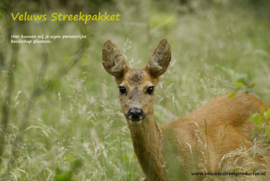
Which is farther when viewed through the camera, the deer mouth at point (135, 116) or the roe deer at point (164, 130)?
the roe deer at point (164, 130)

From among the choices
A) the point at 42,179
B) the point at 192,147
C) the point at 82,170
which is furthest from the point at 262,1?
the point at 42,179

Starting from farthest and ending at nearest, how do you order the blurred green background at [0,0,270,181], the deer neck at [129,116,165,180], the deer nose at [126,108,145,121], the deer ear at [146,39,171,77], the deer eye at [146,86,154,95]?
the blurred green background at [0,0,270,181]
the deer ear at [146,39,171,77]
the deer eye at [146,86,154,95]
the deer neck at [129,116,165,180]
the deer nose at [126,108,145,121]

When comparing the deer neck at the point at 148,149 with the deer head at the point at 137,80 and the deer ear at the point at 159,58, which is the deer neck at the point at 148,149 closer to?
the deer head at the point at 137,80

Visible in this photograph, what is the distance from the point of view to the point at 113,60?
3553mm

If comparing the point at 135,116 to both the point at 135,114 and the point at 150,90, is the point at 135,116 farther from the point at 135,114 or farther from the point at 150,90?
the point at 150,90

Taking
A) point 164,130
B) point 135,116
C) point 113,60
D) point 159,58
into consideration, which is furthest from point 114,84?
point 135,116

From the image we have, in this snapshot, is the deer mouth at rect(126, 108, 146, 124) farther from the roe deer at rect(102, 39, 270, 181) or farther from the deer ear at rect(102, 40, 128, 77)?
the deer ear at rect(102, 40, 128, 77)

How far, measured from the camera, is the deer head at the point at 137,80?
2910 mm

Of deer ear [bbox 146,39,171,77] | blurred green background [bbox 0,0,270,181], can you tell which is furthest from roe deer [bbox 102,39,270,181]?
blurred green background [bbox 0,0,270,181]

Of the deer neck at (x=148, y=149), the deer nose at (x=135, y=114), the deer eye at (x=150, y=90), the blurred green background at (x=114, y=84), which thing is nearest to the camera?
the deer nose at (x=135, y=114)

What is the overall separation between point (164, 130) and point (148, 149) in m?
0.38

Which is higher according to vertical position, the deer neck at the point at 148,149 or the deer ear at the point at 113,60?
the deer ear at the point at 113,60

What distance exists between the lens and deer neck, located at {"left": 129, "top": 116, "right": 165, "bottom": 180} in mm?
3012

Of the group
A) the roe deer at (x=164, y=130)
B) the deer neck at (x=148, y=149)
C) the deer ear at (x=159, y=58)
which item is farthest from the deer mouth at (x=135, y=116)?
the deer ear at (x=159, y=58)
